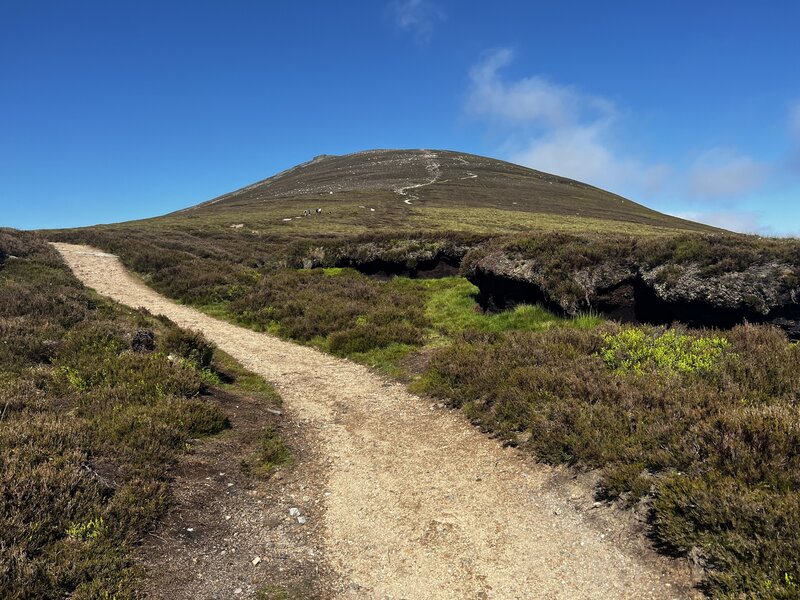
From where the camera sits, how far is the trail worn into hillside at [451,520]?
4.61 metres

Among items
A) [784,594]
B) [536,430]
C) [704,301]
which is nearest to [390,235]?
[704,301]

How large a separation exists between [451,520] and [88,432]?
548cm

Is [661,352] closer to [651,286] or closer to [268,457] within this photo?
[651,286]

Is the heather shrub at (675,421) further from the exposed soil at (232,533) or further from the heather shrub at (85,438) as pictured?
the heather shrub at (85,438)

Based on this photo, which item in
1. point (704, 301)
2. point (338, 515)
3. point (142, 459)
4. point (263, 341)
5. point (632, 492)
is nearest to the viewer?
point (632, 492)

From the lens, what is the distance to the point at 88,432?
6.73 meters

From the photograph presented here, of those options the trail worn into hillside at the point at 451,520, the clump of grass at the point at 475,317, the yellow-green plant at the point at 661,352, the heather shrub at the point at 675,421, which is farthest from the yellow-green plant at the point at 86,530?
the clump of grass at the point at 475,317

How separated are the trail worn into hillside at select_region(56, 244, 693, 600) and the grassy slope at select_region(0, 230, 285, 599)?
5.35 feet

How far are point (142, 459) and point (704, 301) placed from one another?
1276 centimetres

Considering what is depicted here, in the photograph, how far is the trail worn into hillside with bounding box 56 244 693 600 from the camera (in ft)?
15.1

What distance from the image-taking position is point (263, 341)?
51.4 feet

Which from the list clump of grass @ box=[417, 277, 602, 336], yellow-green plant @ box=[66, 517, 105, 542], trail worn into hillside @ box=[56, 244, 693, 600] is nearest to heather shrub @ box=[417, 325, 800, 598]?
trail worn into hillside @ box=[56, 244, 693, 600]

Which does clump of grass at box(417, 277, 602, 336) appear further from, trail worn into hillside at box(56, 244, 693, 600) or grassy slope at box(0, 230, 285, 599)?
grassy slope at box(0, 230, 285, 599)

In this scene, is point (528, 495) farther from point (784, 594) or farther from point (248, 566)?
point (248, 566)
